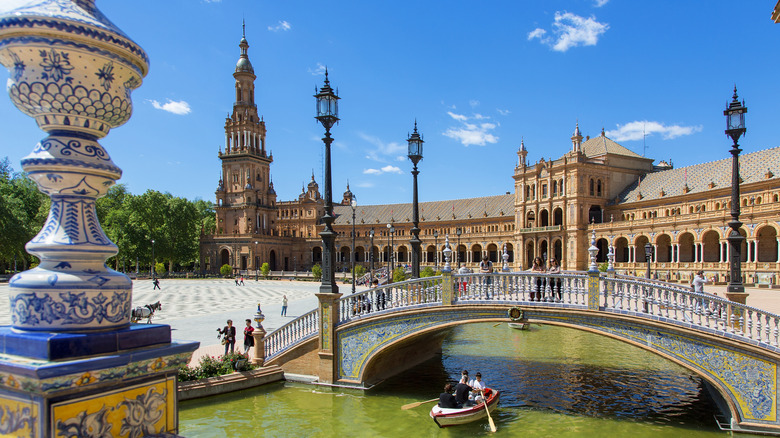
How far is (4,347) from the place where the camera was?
2785mm

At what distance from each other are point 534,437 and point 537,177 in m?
68.0

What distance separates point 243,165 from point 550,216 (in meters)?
54.4

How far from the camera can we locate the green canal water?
12359mm

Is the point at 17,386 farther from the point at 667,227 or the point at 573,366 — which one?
the point at 667,227

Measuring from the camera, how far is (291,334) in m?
16.5

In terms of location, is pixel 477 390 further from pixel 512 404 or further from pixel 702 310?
pixel 702 310

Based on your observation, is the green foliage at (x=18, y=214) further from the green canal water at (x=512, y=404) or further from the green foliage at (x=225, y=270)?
the green canal water at (x=512, y=404)

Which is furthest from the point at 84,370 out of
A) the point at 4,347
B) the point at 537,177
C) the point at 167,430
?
the point at 537,177

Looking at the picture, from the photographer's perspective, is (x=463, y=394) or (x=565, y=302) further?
(x=565, y=302)

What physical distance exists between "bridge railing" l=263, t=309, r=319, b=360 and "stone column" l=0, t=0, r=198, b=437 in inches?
509

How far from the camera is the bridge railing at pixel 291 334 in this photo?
628 inches

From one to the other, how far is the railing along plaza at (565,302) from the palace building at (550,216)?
1739 cm

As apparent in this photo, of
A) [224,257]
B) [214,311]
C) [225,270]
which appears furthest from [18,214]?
[214,311]

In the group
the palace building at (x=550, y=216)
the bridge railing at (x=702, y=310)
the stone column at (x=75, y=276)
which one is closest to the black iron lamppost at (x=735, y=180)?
the bridge railing at (x=702, y=310)
